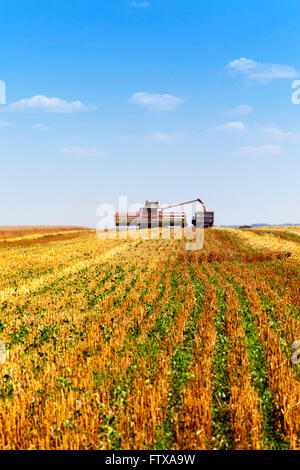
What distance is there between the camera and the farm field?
15.8 feet

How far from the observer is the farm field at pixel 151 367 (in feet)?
15.8

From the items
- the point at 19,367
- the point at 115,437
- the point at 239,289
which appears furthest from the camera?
the point at 239,289

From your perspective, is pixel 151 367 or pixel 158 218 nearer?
pixel 151 367

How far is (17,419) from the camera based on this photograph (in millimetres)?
5105

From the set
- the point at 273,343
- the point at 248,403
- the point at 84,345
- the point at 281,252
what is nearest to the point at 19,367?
the point at 84,345

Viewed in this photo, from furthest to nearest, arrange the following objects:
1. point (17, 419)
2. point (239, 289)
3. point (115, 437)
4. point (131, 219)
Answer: point (131, 219) → point (239, 289) → point (17, 419) → point (115, 437)

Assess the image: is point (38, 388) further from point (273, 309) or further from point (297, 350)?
point (273, 309)

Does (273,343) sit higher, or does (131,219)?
(131,219)

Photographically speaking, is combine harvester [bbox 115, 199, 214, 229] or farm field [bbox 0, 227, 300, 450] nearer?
farm field [bbox 0, 227, 300, 450]

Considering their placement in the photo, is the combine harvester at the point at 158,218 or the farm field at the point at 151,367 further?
the combine harvester at the point at 158,218

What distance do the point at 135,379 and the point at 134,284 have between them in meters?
8.81

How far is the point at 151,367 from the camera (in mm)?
6672

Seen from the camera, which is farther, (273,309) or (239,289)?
(239,289)
